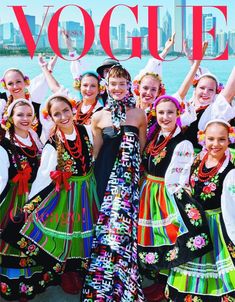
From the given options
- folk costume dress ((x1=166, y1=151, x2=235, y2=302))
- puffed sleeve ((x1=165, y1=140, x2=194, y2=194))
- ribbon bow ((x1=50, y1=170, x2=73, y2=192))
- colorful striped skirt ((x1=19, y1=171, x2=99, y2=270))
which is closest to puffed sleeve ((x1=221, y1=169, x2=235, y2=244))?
folk costume dress ((x1=166, y1=151, x2=235, y2=302))

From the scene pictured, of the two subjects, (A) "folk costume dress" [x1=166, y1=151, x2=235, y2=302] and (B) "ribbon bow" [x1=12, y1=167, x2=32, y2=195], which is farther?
(B) "ribbon bow" [x1=12, y1=167, x2=32, y2=195]

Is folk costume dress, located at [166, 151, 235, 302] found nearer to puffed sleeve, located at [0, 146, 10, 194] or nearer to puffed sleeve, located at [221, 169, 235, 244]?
→ puffed sleeve, located at [221, 169, 235, 244]

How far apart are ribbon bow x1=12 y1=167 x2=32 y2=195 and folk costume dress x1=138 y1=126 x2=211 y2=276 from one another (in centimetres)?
88

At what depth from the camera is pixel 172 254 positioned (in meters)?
3.17

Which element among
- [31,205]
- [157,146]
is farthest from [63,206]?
[157,146]

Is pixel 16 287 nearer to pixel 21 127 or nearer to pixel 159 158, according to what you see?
pixel 21 127

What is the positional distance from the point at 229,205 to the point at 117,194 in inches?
32.4

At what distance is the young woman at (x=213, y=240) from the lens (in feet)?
9.93

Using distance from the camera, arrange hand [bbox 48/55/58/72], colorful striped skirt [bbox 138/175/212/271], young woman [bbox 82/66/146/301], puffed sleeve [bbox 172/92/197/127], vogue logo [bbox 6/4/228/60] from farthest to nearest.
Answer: vogue logo [bbox 6/4/228/60]
hand [bbox 48/55/58/72]
puffed sleeve [bbox 172/92/197/127]
young woman [bbox 82/66/146/301]
colorful striped skirt [bbox 138/175/212/271]

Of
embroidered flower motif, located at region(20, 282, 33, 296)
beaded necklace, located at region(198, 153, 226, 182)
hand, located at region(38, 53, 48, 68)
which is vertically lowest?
embroidered flower motif, located at region(20, 282, 33, 296)

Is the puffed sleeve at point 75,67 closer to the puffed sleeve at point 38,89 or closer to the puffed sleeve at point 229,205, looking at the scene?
the puffed sleeve at point 38,89

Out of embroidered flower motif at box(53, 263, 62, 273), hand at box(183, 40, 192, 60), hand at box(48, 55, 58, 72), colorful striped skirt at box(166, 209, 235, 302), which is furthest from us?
hand at box(48, 55, 58, 72)

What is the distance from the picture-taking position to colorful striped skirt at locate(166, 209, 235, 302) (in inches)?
118

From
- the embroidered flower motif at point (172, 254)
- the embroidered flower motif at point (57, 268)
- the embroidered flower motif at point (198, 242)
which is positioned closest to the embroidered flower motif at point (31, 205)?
the embroidered flower motif at point (57, 268)
